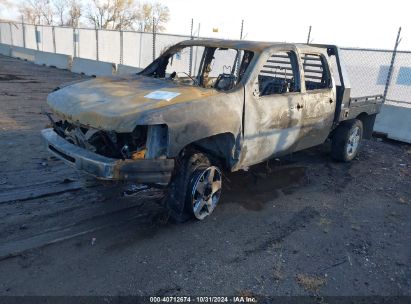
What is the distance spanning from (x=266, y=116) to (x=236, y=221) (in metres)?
1.32

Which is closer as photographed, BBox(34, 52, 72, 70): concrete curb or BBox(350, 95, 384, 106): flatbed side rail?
BBox(350, 95, 384, 106): flatbed side rail

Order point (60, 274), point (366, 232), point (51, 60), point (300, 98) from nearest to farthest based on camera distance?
point (60, 274) → point (366, 232) → point (300, 98) → point (51, 60)

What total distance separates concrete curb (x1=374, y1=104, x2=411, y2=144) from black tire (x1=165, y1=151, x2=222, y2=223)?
6.48 metres

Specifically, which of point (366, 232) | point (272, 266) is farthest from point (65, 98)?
point (366, 232)

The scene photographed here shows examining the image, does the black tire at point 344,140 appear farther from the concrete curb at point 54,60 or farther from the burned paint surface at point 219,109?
the concrete curb at point 54,60

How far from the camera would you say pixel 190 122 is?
3.62 m

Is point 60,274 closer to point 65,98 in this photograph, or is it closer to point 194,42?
point 65,98

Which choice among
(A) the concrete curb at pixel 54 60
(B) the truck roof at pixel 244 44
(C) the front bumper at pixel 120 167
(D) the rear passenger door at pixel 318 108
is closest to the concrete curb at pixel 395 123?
(D) the rear passenger door at pixel 318 108

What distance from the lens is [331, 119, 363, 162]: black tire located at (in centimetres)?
649

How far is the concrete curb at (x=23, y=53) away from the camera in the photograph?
25.2 metres

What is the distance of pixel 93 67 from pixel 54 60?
17.2 feet

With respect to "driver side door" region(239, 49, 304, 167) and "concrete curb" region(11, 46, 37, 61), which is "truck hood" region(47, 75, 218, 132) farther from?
"concrete curb" region(11, 46, 37, 61)

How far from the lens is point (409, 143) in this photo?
852 cm

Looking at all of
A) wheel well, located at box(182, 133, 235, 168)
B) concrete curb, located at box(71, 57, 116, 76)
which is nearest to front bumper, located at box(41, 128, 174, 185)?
wheel well, located at box(182, 133, 235, 168)
